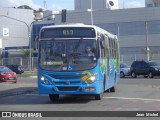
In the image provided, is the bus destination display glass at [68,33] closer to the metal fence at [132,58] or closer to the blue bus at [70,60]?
the blue bus at [70,60]

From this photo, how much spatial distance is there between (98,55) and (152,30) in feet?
216

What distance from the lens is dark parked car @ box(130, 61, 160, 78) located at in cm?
4450

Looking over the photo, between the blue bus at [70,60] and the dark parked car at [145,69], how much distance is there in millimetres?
26605

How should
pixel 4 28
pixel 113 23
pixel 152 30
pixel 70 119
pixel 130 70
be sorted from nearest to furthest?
pixel 70 119, pixel 130 70, pixel 152 30, pixel 113 23, pixel 4 28

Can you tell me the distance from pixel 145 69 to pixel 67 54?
1125 inches

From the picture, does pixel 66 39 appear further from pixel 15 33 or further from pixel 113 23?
pixel 15 33

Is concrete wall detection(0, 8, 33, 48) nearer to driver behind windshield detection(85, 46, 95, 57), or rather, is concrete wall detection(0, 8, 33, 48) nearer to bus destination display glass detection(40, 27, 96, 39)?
bus destination display glass detection(40, 27, 96, 39)

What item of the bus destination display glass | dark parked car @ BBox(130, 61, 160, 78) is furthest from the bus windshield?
dark parked car @ BBox(130, 61, 160, 78)

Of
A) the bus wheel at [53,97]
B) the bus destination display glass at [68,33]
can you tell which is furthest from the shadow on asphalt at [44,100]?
the bus destination display glass at [68,33]

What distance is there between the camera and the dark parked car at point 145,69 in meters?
44.5

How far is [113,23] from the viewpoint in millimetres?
87812

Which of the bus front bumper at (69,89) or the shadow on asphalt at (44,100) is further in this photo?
the shadow on asphalt at (44,100)

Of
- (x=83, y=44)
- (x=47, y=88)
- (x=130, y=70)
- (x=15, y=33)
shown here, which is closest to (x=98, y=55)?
(x=83, y=44)

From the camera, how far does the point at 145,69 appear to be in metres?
45.6
